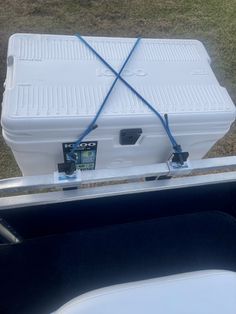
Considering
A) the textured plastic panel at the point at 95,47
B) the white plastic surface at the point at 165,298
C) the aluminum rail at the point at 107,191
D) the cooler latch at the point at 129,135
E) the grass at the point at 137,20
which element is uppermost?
the grass at the point at 137,20

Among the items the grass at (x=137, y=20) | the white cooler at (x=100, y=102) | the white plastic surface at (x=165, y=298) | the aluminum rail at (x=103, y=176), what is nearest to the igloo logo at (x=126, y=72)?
the white cooler at (x=100, y=102)

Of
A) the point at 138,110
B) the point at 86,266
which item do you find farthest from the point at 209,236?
the point at 138,110

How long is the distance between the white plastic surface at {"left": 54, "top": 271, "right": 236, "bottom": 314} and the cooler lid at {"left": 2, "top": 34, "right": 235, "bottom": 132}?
1.47 ft

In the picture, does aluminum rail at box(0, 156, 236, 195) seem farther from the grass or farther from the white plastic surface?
the grass

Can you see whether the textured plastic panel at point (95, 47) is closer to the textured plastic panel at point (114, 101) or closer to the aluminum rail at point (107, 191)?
the textured plastic panel at point (114, 101)

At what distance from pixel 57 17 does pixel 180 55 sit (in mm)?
1822

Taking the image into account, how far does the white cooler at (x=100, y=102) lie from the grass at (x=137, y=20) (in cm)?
139

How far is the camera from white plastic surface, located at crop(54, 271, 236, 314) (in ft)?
2.57

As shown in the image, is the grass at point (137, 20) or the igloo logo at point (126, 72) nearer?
the igloo logo at point (126, 72)

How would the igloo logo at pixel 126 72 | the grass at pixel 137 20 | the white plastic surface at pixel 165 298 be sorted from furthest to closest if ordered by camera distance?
the grass at pixel 137 20
the igloo logo at pixel 126 72
the white plastic surface at pixel 165 298

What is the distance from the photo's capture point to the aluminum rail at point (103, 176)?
0.83 metres

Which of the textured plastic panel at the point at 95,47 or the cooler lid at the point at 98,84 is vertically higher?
the textured plastic panel at the point at 95,47

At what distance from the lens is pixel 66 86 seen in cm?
99

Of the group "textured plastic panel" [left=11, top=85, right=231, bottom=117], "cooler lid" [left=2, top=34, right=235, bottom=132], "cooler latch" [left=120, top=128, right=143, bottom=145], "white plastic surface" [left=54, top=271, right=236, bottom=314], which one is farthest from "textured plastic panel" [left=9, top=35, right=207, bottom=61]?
"white plastic surface" [left=54, top=271, right=236, bottom=314]
